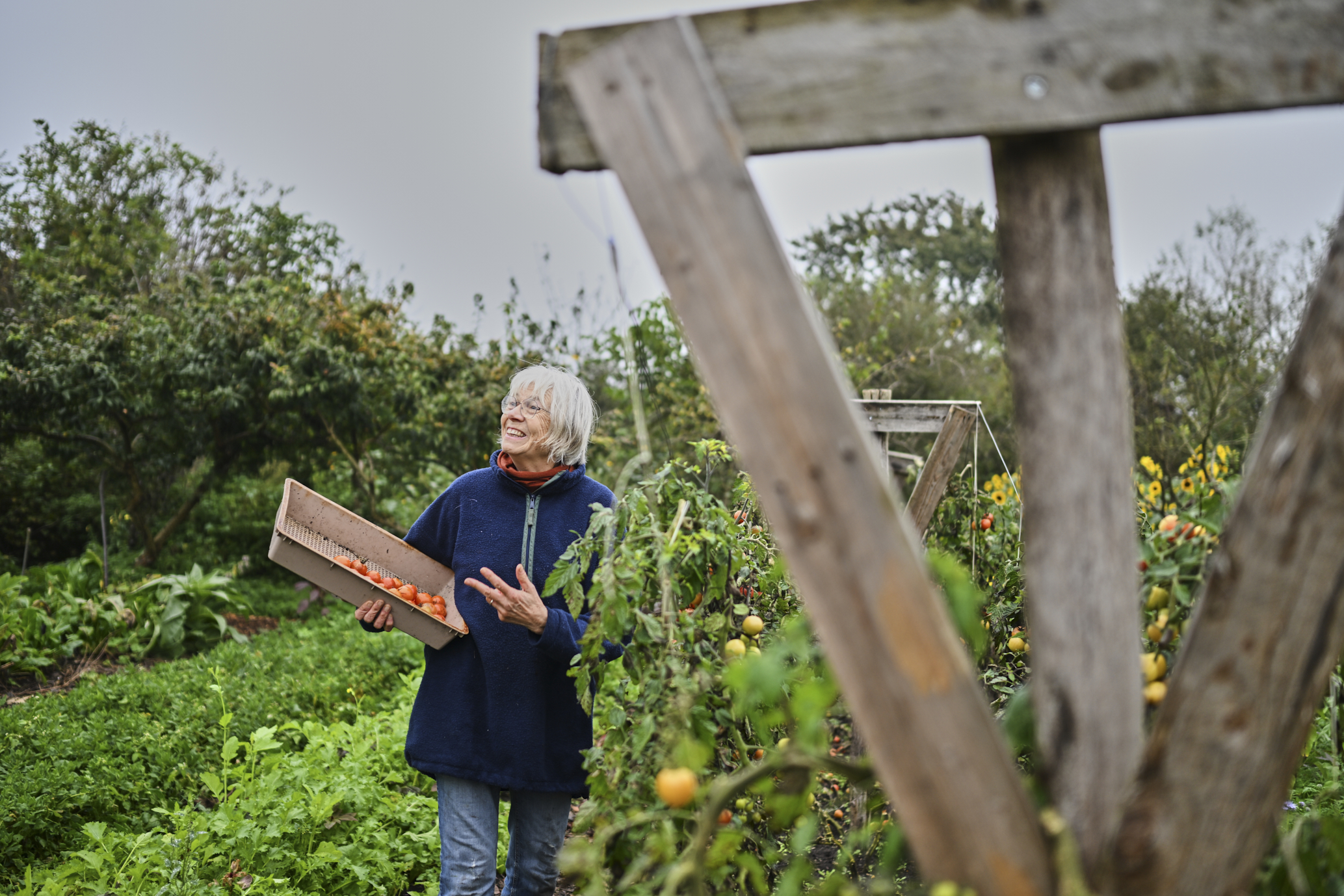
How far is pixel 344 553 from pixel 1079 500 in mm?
2500

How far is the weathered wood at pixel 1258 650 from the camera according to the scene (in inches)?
36.6

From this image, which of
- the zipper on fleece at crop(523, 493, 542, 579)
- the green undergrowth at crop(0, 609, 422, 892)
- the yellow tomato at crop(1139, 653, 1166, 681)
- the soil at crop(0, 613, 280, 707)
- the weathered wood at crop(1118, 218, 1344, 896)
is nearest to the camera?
the weathered wood at crop(1118, 218, 1344, 896)

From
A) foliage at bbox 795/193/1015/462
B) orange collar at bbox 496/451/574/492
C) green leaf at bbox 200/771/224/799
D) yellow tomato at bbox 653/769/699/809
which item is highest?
foliage at bbox 795/193/1015/462

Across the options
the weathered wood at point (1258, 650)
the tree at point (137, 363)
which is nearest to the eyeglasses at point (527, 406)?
the weathered wood at point (1258, 650)

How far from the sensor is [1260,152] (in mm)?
9258

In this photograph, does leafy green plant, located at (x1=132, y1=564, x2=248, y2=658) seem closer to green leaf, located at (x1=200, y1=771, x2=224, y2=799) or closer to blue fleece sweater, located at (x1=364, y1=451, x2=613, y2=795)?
green leaf, located at (x1=200, y1=771, x2=224, y2=799)

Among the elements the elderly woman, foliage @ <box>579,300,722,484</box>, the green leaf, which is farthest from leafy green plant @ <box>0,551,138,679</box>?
the elderly woman

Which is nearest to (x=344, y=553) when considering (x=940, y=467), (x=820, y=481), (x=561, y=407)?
(x=561, y=407)

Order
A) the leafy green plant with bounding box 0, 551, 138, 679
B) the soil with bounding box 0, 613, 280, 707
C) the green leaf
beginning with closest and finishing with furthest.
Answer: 1. the green leaf
2. the soil with bounding box 0, 613, 280, 707
3. the leafy green plant with bounding box 0, 551, 138, 679

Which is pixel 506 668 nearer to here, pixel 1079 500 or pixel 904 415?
pixel 1079 500

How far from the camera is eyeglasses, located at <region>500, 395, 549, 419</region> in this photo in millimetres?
2414

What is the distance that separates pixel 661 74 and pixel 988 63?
1.21 ft

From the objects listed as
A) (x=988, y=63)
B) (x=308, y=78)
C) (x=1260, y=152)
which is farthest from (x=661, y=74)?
(x=308, y=78)

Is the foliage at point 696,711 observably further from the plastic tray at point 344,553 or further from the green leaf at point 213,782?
the green leaf at point 213,782
